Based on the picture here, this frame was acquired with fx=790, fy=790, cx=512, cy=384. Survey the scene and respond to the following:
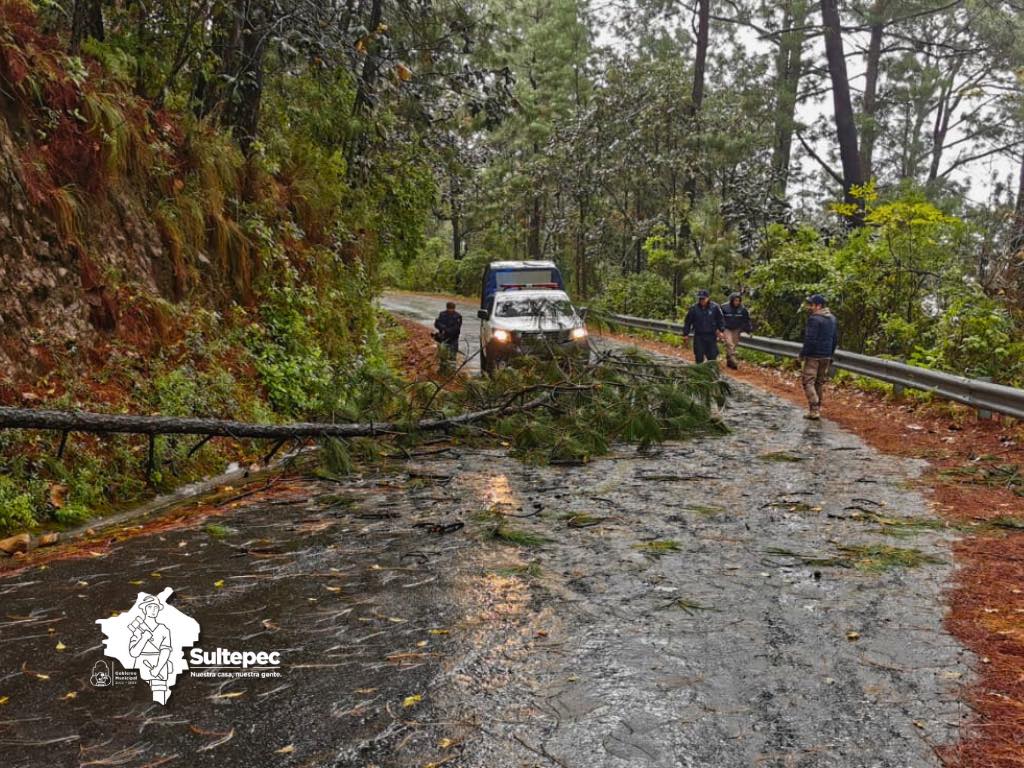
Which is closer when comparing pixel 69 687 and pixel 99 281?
pixel 69 687

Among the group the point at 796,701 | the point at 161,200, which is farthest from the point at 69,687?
the point at 161,200

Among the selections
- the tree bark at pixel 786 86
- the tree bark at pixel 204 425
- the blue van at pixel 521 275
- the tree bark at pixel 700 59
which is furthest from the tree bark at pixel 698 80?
the tree bark at pixel 204 425

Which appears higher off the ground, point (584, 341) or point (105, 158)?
point (105, 158)

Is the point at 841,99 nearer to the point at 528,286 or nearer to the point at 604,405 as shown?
the point at 528,286

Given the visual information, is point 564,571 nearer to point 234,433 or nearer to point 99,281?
point 234,433

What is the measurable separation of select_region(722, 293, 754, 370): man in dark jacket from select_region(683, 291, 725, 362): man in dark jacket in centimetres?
207

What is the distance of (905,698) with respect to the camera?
378 cm

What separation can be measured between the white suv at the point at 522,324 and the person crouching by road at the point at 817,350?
12.0ft

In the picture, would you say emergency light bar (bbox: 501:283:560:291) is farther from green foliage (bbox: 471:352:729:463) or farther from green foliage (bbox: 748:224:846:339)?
green foliage (bbox: 471:352:729:463)

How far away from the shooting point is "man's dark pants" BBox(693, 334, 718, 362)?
16.6 meters

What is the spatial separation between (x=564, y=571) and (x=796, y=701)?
6.71 ft

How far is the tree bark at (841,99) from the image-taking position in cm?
2180

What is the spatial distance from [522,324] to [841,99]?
42.3 ft

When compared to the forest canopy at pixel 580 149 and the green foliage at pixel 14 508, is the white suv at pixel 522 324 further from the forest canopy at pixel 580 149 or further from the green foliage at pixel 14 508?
the green foliage at pixel 14 508
